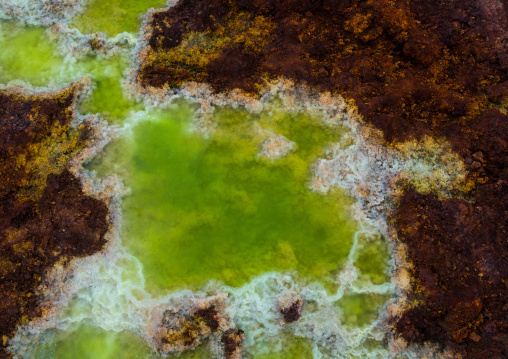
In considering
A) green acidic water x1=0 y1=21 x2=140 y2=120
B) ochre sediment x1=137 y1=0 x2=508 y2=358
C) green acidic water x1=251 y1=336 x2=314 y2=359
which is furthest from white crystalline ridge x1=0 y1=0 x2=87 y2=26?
green acidic water x1=251 y1=336 x2=314 y2=359

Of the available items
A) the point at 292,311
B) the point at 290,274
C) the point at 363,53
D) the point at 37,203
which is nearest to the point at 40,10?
the point at 37,203

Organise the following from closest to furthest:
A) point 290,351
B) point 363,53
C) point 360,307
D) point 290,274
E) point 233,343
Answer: point 233,343 < point 290,351 < point 360,307 < point 290,274 < point 363,53

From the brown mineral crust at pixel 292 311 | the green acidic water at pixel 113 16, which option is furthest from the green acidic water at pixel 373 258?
the green acidic water at pixel 113 16

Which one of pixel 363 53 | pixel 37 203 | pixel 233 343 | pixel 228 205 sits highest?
pixel 363 53

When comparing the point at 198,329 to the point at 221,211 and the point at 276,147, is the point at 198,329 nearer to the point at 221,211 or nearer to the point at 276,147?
the point at 221,211

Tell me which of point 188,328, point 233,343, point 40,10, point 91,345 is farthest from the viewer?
point 40,10

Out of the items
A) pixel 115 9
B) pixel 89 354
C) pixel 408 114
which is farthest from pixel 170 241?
pixel 115 9

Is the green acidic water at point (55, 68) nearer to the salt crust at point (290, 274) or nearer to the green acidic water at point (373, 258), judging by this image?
the salt crust at point (290, 274)
